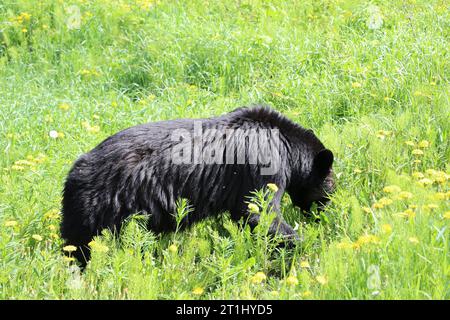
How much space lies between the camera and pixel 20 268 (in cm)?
421

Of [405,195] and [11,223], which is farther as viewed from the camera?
[11,223]

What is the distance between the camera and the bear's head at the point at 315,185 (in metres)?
5.19

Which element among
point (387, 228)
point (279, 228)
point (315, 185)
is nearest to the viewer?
point (387, 228)

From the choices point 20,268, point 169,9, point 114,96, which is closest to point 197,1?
point 169,9

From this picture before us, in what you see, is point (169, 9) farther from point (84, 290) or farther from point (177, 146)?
point (84, 290)

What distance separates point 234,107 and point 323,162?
204 centimetres

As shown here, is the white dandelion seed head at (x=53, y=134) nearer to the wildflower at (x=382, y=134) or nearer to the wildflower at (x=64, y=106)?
the wildflower at (x=64, y=106)

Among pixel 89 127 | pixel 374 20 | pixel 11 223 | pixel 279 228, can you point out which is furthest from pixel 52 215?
pixel 374 20

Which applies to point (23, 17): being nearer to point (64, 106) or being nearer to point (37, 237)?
point (64, 106)

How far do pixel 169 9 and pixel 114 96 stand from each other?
6.88 feet

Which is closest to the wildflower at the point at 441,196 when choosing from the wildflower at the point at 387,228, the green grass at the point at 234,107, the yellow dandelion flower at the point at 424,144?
the green grass at the point at 234,107

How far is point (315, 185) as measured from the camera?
5.27 m

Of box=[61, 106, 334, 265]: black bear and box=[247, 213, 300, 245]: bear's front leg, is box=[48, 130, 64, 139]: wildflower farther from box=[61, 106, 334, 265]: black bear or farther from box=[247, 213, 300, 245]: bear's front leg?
box=[247, 213, 300, 245]: bear's front leg

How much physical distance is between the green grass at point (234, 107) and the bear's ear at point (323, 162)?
25cm
